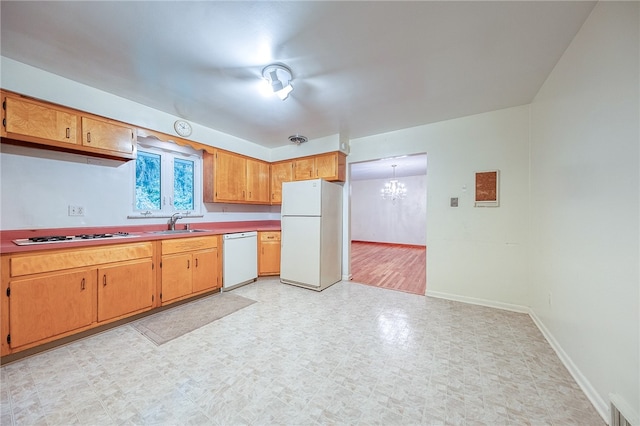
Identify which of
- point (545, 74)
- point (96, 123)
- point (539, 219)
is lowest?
point (539, 219)

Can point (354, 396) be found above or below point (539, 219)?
below

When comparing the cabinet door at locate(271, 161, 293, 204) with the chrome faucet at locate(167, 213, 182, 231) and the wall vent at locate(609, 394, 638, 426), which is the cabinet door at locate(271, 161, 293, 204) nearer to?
the chrome faucet at locate(167, 213, 182, 231)

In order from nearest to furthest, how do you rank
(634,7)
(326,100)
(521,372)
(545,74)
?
1. (634,7)
2. (521,372)
3. (545,74)
4. (326,100)

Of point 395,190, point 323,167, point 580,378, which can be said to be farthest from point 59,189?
point 395,190

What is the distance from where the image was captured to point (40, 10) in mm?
1416

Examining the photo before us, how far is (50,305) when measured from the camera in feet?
5.95

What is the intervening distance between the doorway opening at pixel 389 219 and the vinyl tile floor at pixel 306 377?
7.15 ft

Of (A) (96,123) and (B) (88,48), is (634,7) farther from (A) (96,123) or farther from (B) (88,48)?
(A) (96,123)

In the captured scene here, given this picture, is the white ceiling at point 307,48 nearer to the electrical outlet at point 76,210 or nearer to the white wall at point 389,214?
the electrical outlet at point 76,210

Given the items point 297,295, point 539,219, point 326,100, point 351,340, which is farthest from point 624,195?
point 297,295

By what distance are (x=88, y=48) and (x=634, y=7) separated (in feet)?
11.4

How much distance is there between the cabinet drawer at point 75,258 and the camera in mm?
1703

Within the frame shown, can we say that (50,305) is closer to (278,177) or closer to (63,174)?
(63,174)

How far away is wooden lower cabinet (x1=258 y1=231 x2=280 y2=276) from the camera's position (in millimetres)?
3730
